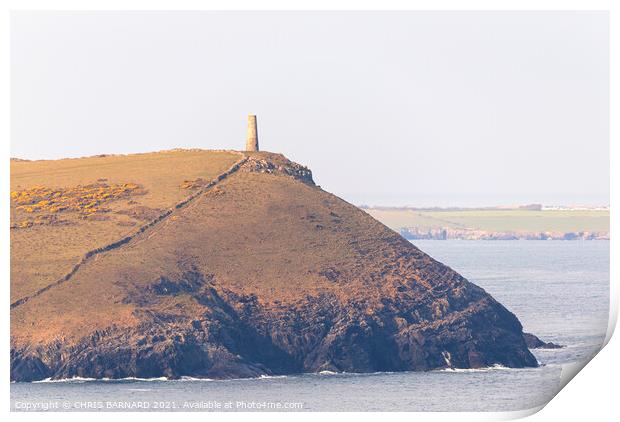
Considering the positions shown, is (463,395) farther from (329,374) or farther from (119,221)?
(119,221)

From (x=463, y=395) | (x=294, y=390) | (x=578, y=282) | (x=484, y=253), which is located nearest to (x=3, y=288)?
(x=294, y=390)

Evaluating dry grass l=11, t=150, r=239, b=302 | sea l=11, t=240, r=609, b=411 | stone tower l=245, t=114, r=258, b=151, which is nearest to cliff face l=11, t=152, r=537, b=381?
dry grass l=11, t=150, r=239, b=302

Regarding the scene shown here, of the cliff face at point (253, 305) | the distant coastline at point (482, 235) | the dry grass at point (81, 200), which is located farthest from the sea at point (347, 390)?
the distant coastline at point (482, 235)

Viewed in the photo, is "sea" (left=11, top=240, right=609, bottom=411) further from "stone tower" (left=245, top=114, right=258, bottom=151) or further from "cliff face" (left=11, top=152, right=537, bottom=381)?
"stone tower" (left=245, top=114, right=258, bottom=151)

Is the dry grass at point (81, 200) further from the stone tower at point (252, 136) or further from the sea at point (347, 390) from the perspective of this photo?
the sea at point (347, 390)

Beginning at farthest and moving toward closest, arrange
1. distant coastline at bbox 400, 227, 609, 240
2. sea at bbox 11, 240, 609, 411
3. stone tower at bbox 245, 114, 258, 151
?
distant coastline at bbox 400, 227, 609, 240 < stone tower at bbox 245, 114, 258, 151 < sea at bbox 11, 240, 609, 411

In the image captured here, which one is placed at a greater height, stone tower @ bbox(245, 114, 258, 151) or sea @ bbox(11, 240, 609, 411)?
stone tower @ bbox(245, 114, 258, 151)

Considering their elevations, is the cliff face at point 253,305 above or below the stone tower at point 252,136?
below

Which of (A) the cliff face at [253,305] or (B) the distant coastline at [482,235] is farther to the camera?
(B) the distant coastline at [482,235]
